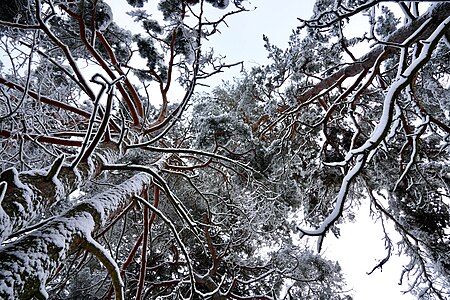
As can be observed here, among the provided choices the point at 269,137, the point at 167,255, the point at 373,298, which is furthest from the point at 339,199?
the point at 373,298

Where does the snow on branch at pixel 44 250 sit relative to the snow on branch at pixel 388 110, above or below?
below

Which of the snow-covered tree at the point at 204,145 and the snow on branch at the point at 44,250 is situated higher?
the snow-covered tree at the point at 204,145

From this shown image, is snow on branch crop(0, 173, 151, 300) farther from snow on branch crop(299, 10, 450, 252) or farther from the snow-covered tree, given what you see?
snow on branch crop(299, 10, 450, 252)

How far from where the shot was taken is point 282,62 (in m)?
5.91

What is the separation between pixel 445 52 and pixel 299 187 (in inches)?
134

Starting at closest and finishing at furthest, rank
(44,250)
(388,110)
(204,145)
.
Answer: (44,250), (388,110), (204,145)

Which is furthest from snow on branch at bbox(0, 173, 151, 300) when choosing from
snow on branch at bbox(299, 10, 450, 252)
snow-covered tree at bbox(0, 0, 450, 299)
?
snow on branch at bbox(299, 10, 450, 252)

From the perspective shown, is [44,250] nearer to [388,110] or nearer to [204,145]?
[388,110]

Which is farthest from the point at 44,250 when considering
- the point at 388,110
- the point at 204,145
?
the point at 204,145

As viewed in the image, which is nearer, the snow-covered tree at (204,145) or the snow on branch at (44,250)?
the snow on branch at (44,250)

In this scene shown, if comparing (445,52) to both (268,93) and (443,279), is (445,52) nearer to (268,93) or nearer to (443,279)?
(268,93)

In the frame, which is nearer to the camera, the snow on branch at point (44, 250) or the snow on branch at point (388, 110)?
the snow on branch at point (44, 250)

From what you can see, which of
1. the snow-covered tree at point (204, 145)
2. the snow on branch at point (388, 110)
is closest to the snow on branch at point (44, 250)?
the snow-covered tree at point (204, 145)

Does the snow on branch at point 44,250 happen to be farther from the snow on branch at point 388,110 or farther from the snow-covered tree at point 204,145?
the snow on branch at point 388,110
